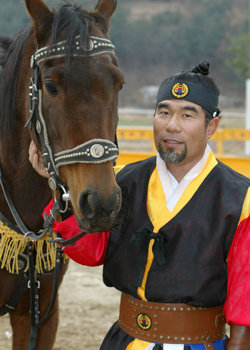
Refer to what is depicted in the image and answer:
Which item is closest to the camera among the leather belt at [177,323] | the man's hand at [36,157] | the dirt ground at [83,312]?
the leather belt at [177,323]

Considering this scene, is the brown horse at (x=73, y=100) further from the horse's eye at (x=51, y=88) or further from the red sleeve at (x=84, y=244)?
the red sleeve at (x=84, y=244)

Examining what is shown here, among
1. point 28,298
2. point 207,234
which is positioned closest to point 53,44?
point 207,234

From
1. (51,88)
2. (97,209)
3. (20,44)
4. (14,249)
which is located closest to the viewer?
(97,209)

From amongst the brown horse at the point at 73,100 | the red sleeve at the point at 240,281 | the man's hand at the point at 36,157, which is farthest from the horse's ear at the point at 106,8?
the red sleeve at the point at 240,281

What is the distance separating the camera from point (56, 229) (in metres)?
2.30

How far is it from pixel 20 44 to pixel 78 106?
68cm

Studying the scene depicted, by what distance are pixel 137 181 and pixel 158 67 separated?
41068 millimetres

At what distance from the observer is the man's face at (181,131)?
2.17 m

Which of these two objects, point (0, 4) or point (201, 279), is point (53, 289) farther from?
point (0, 4)

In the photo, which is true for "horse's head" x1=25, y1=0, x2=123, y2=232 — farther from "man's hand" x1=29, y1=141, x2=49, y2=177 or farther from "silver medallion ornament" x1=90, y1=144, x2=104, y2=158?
"man's hand" x1=29, y1=141, x2=49, y2=177

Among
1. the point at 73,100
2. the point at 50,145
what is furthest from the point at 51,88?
the point at 50,145

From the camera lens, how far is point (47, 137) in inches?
81.0

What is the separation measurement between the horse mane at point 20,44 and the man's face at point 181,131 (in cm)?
44

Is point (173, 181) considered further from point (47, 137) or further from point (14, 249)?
point (14, 249)
